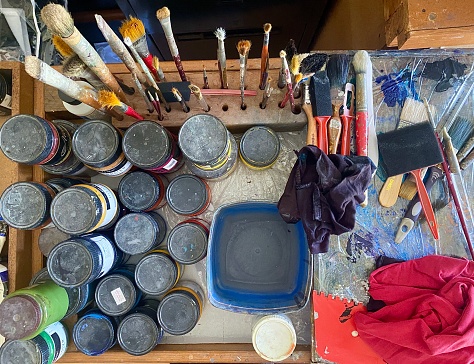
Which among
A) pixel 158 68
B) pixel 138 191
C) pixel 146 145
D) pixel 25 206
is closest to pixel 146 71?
pixel 158 68

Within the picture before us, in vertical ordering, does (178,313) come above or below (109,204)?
below

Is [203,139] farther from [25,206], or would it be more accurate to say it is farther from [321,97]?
[25,206]

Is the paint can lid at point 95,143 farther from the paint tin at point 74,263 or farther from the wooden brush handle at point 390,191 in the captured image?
the wooden brush handle at point 390,191

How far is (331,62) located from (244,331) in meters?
0.73

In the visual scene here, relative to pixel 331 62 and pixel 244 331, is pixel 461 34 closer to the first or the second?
pixel 331 62

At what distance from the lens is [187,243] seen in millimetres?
948

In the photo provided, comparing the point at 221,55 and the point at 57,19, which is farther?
the point at 221,55

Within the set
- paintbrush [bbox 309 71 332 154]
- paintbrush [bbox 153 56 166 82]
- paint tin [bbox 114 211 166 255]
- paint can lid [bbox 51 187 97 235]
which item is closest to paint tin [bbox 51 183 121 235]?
paint can lid [bbox 51 187 97 235]

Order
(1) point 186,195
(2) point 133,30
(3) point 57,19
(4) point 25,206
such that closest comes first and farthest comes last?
(3) point 57,19, (2) point 133,30, (4) point 25,206, (1) point 186,195

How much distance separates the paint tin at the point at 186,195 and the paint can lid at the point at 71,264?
0.76 feet

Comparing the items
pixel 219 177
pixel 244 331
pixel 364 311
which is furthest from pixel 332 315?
pixel 219 177

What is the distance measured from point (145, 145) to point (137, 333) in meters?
0.46

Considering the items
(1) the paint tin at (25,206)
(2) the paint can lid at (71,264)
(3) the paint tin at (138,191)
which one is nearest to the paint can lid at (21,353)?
(2) the paint can lid at (71,264)

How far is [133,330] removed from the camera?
938 mm
